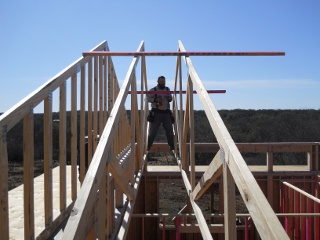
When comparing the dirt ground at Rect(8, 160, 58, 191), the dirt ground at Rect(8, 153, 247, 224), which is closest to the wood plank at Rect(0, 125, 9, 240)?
the dirt ground at Rect(8, 153, 247, 224)

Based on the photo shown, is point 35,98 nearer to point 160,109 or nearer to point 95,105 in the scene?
point 95,105

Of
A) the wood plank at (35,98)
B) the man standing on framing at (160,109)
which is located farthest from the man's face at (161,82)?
the wood plank at (35,98)

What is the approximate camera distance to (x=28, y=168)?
8.91 ft

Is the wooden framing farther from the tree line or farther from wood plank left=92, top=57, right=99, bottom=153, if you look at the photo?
the tree line

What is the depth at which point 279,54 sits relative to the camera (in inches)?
216

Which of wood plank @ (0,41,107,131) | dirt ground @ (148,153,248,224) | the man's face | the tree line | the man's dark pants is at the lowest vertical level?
dirt ground @ (148,153,248,224)

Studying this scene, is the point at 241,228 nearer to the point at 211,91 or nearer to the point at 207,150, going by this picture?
the point at 207,150

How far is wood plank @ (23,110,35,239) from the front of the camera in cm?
271

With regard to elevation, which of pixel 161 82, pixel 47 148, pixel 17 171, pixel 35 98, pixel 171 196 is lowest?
pixel 171 196

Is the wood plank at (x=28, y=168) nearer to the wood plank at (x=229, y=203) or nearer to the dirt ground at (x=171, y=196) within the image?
the wood plank at (x=229, y=203)

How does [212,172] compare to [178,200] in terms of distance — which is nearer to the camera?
[212,172]

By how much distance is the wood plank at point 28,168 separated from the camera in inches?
106

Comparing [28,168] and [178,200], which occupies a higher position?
[28,168]

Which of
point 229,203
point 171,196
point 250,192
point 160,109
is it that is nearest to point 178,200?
point 171,196
